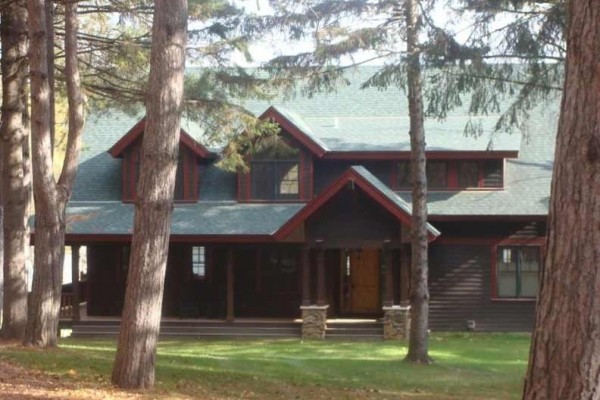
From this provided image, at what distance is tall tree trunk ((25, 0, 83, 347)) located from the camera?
13.8 metres

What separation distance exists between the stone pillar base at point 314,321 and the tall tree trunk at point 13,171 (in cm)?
1009

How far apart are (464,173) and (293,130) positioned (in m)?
5.15


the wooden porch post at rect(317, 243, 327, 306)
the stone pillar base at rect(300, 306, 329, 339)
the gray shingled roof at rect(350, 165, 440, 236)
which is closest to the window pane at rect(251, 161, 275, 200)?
the wooden porch post at rect(317, 243, 327, 306)

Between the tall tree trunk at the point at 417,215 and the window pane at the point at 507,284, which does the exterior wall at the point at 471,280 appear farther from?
the tall tree trunk at the point at 417,215

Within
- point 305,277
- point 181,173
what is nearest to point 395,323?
point 305,277

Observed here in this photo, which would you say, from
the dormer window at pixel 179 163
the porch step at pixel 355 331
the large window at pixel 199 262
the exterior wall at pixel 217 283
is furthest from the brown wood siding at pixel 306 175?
the porch step at pixel 355 331

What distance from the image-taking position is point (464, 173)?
2795 centimetres

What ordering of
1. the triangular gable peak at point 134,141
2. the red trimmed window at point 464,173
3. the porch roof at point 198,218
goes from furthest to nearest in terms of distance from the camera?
the red trimmed window at point 464,173, the triangular gable peak at point 134,141, the porch roof at point 198,218

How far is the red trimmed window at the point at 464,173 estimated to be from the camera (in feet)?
91.2

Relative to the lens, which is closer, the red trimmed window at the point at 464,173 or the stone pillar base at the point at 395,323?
the stone pillar base at the point at 395,323

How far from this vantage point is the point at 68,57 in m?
15.0

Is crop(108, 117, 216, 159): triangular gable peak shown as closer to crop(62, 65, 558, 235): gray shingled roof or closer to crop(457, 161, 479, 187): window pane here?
crop(62, 65, 558, 235): gray shingled roof

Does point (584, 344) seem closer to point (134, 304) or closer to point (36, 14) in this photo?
point (134, 304)

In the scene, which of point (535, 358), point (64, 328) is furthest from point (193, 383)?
point (64, 328)
